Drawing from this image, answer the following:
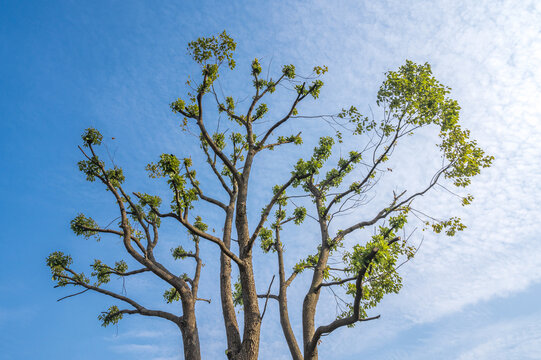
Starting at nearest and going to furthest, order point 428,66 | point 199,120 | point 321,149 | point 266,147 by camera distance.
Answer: point 199,120 < point 266,147 < point 428,66 < point 321,149

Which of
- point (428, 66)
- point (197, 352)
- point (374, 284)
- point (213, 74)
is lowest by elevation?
point (197, 352)

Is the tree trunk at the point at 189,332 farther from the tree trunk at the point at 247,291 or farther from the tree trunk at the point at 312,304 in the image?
the tree trunk at the point at 312,304

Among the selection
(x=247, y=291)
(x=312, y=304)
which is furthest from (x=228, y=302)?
(x=312, y=304)

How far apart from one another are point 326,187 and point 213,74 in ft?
20.6

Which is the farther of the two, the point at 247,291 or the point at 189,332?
the point at 189,332

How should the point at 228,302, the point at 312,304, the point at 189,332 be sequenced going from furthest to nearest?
1. the point at 312,304
2. the point at 189,332
3. the point at 228,302

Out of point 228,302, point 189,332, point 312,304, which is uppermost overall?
point 228,302

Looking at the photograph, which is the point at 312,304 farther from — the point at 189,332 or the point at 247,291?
the point at 189,332

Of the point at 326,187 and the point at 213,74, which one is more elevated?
the point at 213,74

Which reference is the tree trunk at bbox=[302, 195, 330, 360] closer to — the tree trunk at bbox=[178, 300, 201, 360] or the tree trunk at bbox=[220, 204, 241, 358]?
the tree trunk at bbox=[220, 204, 241, 358]

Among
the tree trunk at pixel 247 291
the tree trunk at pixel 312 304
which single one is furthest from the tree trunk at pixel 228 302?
the tree trunk at pixel 312 304

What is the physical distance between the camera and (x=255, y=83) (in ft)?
39.1

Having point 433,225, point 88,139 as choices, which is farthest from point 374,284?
point 88,139

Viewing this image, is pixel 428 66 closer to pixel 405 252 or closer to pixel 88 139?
pixel 405 252
